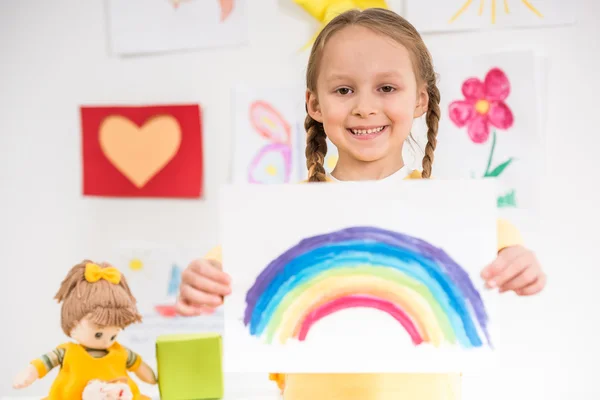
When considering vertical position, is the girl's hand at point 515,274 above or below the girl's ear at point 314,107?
below

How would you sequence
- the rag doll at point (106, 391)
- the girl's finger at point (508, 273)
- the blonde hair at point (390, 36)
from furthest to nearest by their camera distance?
the rag doll at point (106, 391), the blonde hair at point (390, 36), the girl's finger at point (508, 273)

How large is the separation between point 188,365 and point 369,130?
54 centimetres

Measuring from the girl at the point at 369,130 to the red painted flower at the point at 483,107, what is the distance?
17.5 inches

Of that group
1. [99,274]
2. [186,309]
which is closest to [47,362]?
[99,274]

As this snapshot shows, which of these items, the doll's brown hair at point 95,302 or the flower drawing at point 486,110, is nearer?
the doll's brown hair at point 95,302

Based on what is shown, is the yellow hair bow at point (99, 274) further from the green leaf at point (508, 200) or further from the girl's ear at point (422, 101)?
the green leaf at point (508, 200)

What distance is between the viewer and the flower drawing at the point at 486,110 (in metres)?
1.19

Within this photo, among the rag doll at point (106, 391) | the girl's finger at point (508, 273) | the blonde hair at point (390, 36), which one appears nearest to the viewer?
the girl's finger at point (508, 273)

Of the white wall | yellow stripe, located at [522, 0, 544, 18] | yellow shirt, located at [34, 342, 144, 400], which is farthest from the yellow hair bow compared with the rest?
yellow stripe, located at [522, 0, 544, 18]

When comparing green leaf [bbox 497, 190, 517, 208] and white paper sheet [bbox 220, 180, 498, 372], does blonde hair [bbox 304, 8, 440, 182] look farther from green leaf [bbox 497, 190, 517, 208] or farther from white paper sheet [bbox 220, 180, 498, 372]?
green leaf [bbox 497, 190, 517, 208]

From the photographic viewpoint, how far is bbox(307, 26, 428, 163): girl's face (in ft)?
2.30

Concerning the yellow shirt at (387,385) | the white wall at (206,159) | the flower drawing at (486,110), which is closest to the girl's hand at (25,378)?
the white wall at (206,159)

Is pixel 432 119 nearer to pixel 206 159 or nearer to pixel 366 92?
pixel 366 92

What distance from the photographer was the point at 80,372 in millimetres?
958
